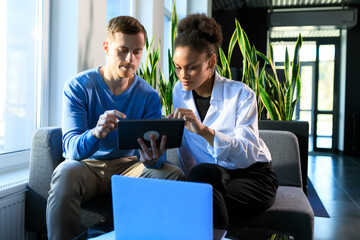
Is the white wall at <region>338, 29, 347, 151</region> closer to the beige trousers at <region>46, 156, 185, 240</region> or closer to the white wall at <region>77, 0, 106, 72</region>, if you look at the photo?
the white wall at <region>77, 0, 106, 72</region>

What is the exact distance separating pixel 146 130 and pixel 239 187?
0.44 metres

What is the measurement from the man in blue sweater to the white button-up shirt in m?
0.14

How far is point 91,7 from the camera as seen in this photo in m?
2.19

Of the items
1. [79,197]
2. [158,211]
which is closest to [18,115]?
[79,197]

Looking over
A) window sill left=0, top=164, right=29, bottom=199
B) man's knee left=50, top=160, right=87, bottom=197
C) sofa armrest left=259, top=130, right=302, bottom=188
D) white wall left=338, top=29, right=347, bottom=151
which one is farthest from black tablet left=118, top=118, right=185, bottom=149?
white wall left=338, top=29, right=347, bottom=151

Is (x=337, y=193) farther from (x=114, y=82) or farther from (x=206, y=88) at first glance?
(x=114, y=82)

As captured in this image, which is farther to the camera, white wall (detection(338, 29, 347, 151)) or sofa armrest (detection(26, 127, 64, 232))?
white wall (detection(338, 29, 347, 151))

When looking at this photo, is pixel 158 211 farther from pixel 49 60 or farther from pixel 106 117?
pixel 49 60

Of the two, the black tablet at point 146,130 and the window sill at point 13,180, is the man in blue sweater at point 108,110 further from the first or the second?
the window sill at point 13,180

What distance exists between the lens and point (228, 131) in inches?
60.0

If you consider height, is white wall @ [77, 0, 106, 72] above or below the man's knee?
above

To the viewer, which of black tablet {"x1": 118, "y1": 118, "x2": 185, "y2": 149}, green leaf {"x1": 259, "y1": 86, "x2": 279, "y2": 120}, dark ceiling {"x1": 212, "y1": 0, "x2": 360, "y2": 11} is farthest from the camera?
dark ceiling {"x1": 212, "y1": 0, "x2": 360, "y2": 11}

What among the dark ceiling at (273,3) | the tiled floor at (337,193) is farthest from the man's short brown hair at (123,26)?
the dark ceiling at (273,3)

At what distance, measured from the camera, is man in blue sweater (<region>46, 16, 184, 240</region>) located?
52.7 inches
